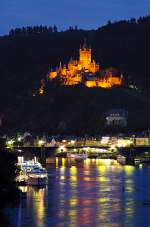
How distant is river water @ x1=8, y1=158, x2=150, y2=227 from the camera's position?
47.3m

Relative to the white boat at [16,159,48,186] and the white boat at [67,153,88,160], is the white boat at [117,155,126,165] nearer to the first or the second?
the white boat at [67,153,88,160]

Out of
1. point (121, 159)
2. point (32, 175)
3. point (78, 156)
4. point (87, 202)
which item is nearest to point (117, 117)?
point (78, 156)

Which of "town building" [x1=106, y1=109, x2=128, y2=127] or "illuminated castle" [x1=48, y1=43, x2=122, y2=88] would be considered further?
"illuminated castle" [x1=48, y1=43, x2=122, y2=88]

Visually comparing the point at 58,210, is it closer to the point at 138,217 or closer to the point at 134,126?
the point at 138,217

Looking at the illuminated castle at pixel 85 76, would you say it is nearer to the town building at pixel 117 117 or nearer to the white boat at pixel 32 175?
the town building at pixel 117 117

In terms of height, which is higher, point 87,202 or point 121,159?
point 121,159

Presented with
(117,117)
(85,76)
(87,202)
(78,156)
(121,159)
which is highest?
(85,76)

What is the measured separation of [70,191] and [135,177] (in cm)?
1655

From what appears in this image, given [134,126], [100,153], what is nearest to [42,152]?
[100,153]

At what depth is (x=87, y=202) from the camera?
5666 centimetres

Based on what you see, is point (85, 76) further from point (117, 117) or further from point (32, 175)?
point (32, 175)

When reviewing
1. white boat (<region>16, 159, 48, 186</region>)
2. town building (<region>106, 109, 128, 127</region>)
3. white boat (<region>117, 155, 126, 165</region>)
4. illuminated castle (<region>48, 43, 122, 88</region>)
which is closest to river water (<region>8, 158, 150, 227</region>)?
white boat (<region>16, 159, 48, 186</region>)

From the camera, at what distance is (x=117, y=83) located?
196 metres

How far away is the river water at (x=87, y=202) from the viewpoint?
47344 millimetres
